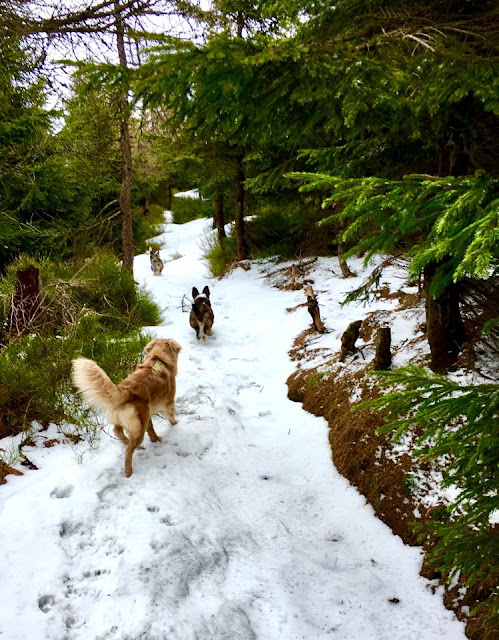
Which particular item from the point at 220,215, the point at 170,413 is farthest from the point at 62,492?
the point at 220,215

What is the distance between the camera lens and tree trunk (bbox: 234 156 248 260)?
12109 millimetres

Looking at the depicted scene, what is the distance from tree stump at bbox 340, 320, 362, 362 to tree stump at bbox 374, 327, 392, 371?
74 cm

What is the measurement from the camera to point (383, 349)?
469cm

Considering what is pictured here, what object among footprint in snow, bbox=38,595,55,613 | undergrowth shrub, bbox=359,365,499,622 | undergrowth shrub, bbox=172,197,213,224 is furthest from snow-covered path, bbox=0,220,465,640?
undergrowth shrub, bbox=172,197,213,224

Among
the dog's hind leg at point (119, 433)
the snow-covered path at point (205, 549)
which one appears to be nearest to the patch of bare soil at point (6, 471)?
the snow-covered path at point (205, 549)

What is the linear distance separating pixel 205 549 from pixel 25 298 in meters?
4.62

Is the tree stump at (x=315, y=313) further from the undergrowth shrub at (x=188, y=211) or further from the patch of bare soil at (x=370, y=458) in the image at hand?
the undergrowth shrub at (x=188, y=211)

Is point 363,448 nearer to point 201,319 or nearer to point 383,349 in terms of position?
point 383,349

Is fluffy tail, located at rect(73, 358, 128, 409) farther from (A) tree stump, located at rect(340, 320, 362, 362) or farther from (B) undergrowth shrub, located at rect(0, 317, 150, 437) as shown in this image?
(A) tree stump, located at rect(340, 320, 362, 362)

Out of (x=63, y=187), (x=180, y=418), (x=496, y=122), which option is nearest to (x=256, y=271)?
(x=63, y=187)

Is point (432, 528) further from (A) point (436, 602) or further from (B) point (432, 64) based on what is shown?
(B) point (432, 64)

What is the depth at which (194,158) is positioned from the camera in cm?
1127

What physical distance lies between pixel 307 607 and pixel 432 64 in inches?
141

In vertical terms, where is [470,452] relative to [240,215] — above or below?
below
